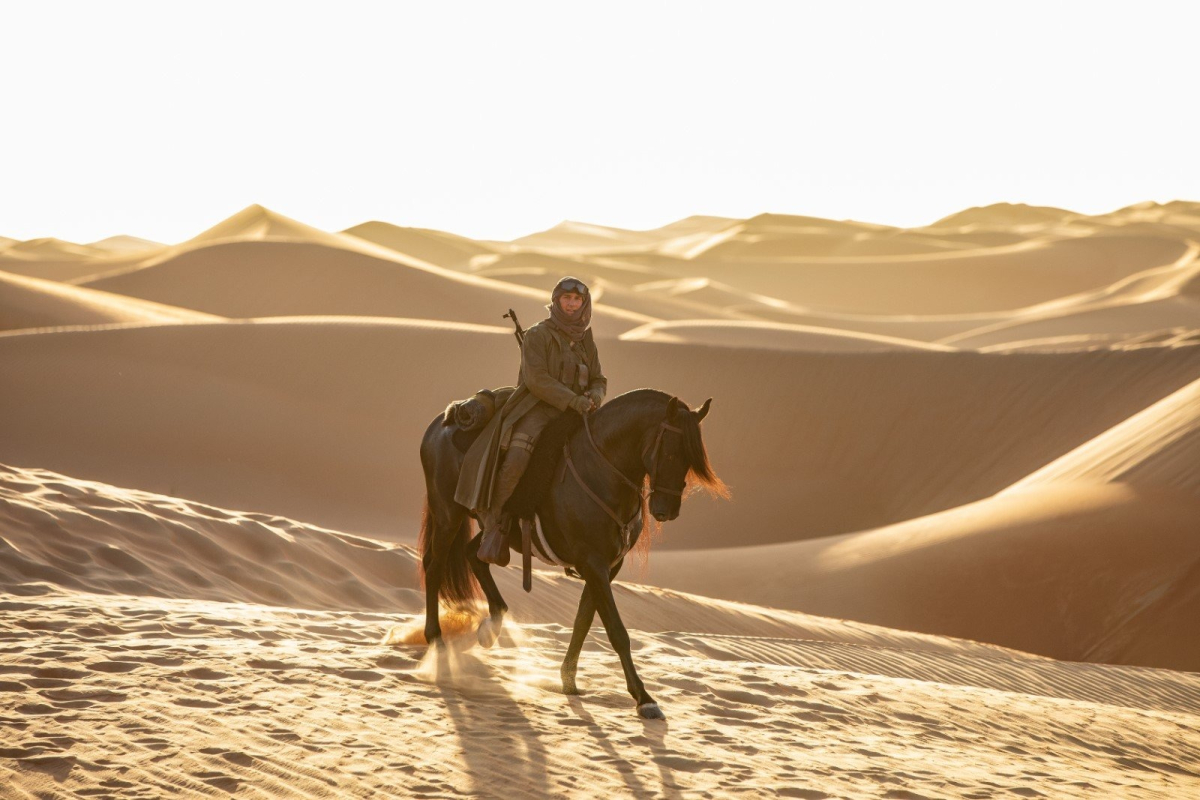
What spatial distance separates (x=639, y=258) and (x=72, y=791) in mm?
91927

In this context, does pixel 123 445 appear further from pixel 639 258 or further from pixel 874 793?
pixel 639 258

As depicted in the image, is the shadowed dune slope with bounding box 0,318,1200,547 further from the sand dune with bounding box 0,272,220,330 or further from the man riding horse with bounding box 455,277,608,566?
the man riding horse with bounding box 455,277,608,566

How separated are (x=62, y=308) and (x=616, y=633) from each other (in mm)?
Answer: 35502

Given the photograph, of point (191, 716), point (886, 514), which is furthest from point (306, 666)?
point (886, 514)

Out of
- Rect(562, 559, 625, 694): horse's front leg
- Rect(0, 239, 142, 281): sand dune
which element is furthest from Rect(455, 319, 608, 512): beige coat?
Rect(0, 239, 142, 281): sand dune

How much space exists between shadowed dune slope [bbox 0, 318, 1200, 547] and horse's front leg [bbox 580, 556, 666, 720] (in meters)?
14.6

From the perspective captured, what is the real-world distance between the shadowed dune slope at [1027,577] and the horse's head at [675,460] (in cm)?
967

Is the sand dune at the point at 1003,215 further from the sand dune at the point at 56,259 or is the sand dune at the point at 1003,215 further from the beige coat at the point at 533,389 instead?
the beige coat at the point at 533,389

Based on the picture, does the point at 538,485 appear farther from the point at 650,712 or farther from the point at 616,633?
the point at 650,712

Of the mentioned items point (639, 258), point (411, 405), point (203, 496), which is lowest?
point (203, 496)

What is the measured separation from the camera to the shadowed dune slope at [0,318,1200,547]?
78.3 feet

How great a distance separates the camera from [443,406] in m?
27.6

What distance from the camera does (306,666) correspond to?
801 cm

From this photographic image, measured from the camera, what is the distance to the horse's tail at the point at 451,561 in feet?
28.9
